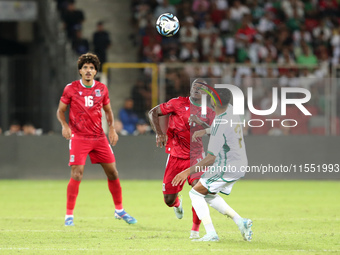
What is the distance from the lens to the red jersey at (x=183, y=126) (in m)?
9.21

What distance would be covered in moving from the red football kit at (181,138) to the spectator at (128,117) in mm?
7746

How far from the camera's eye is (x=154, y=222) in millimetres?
10398

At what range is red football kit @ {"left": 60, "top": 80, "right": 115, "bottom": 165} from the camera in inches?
404

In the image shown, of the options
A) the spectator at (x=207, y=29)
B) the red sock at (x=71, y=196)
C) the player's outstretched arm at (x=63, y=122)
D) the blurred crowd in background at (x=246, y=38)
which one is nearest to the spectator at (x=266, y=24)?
the blurred crowd in background at (x=246, y=38)

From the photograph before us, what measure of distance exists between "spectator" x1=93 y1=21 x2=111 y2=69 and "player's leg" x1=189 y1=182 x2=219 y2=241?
11.7 meters

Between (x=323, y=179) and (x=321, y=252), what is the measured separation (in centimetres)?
1044

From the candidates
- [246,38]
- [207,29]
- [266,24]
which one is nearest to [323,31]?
[266,24]

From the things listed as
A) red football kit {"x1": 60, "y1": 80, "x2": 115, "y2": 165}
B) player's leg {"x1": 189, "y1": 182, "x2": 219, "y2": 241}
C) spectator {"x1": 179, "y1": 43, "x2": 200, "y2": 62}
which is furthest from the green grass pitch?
spectator {"x1": 179, "y1": 43, "x2": 200, "y2": 62}

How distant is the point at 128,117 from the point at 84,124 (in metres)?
6.82

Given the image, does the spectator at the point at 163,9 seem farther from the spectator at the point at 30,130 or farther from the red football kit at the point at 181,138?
the red football kit at the point at 181,138

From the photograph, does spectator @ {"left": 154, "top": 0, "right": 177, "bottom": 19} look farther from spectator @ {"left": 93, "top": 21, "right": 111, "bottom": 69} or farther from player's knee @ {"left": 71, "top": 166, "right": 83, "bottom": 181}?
player's knee @ {"left": 71, "top": 166, "right": 83, "bottom": 181}

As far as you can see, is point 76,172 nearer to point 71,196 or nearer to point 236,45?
point 71,196

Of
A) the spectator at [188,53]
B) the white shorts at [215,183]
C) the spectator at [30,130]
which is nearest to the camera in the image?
the white shorts at [215,183]

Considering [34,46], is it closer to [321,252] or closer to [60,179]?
[60,179]
